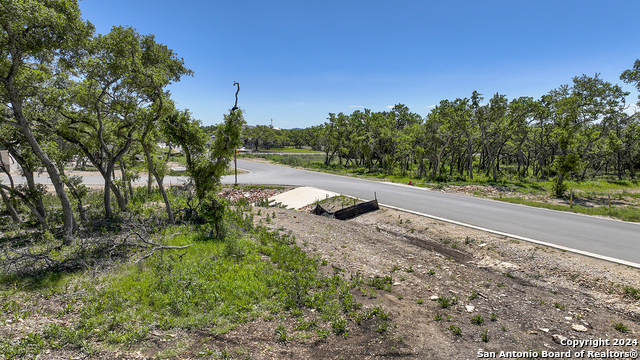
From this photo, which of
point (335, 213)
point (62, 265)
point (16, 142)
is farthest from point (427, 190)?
point (16, 142)

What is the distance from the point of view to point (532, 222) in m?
12.5

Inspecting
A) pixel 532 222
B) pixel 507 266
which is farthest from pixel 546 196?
pixel 507 266

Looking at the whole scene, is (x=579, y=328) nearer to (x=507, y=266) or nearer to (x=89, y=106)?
(x=507, y=266)

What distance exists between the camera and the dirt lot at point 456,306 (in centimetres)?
466

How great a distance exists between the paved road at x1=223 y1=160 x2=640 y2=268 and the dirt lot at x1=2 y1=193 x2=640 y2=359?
1.01 metres

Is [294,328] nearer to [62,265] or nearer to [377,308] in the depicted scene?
[377,308]

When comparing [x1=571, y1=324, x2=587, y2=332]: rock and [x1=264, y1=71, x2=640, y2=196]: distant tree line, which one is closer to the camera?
[x1=571, y1=324, x2=587, y2=332]: rock

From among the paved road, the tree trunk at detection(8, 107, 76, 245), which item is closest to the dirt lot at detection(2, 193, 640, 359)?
the paved road

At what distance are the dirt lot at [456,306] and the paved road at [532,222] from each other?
1.01 m

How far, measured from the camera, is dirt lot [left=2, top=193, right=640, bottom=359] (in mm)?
4664

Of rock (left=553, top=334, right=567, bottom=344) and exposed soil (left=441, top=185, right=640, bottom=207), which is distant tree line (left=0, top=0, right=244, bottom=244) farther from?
exposed soil (left=441, top=185, right=640, bottom=207)

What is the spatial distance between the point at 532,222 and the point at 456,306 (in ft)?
28.7

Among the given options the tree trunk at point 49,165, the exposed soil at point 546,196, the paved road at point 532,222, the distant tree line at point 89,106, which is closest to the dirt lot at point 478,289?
the paved road at point 532,222

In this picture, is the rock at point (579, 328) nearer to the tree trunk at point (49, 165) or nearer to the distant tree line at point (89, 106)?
the distant tree line at point (89, 106)
